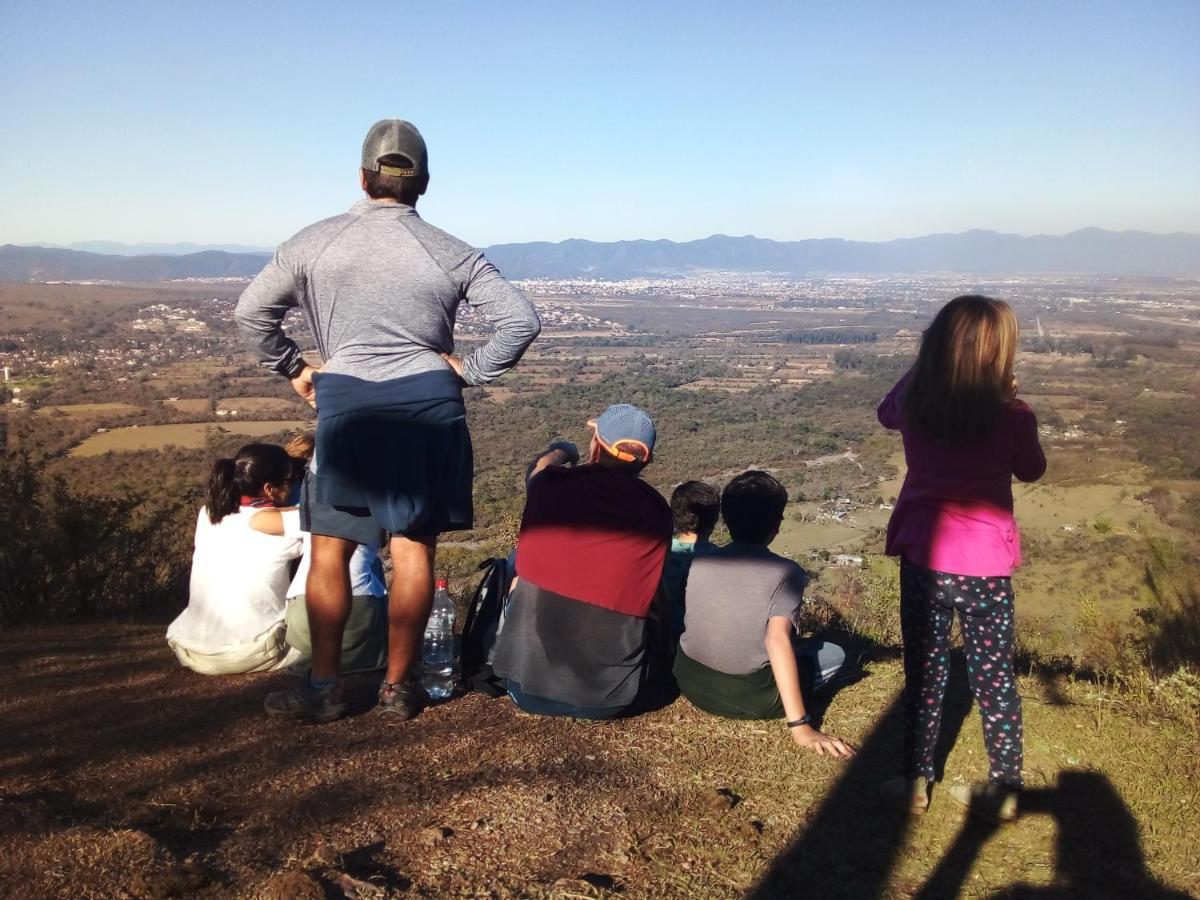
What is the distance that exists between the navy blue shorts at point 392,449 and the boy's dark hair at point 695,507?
1.19 m

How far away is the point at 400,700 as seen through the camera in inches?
112

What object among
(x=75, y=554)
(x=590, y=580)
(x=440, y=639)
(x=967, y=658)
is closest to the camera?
(x=967, y=658)

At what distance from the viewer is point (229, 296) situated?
58.8 meters

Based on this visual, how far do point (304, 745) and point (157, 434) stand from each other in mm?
25408

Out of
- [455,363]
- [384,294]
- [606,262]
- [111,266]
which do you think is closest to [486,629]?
[455,363]

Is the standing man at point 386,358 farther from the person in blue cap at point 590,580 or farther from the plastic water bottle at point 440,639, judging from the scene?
the plastic water bottle at point 440,639

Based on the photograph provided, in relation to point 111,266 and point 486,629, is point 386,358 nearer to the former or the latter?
point 486,629

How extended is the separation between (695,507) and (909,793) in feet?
4.68

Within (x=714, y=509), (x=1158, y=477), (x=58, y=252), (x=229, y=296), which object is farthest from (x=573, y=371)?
(x=58, y=252)

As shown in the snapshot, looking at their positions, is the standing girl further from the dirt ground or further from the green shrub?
the green shrub

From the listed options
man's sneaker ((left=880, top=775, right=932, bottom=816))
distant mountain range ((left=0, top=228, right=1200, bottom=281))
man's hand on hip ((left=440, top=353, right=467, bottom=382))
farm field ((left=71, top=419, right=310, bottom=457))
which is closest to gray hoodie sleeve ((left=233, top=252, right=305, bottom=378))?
man's hand on hip ((left=440, top=353, right=467, bottom=382))

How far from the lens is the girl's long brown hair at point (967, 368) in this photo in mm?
2312

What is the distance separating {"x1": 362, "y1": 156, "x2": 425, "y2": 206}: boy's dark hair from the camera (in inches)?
106

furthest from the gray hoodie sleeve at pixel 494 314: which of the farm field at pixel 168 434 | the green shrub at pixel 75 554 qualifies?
the farm field at pixel 168 434
